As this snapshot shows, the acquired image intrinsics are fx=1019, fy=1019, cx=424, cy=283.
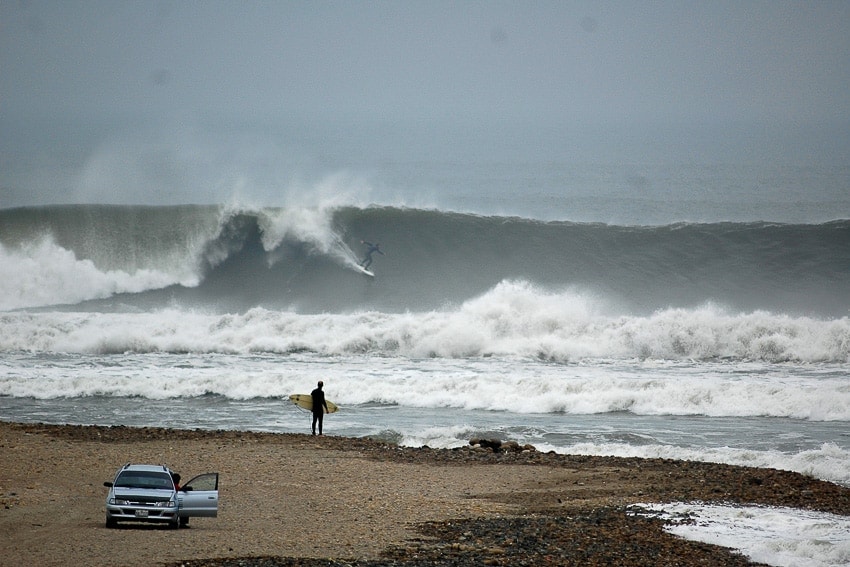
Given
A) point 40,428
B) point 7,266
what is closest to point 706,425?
point 40,428

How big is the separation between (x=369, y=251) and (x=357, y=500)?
24567mm

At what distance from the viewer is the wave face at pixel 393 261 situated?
3209 centimetres

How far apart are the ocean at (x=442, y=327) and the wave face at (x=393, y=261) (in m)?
0.10

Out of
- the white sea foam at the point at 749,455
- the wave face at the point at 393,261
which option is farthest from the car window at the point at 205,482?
the wave face at the point at 393,261

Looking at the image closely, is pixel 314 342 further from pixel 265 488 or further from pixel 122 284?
pixel 265 488

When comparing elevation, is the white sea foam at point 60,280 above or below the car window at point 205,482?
above

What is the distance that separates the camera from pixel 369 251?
35.2m

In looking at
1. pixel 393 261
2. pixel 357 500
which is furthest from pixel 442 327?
pixel 357 500

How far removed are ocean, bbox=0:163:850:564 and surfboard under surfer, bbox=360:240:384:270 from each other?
291 mm

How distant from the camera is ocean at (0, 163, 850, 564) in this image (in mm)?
17203

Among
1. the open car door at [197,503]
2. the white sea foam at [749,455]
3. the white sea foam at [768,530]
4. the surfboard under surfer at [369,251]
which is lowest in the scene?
the white sea foam at [768,530]

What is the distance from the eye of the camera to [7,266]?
34688mm

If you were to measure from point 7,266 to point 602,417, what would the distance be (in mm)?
24420

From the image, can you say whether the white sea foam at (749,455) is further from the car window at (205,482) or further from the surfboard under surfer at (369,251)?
the surfboard under surfer at (369,251)
